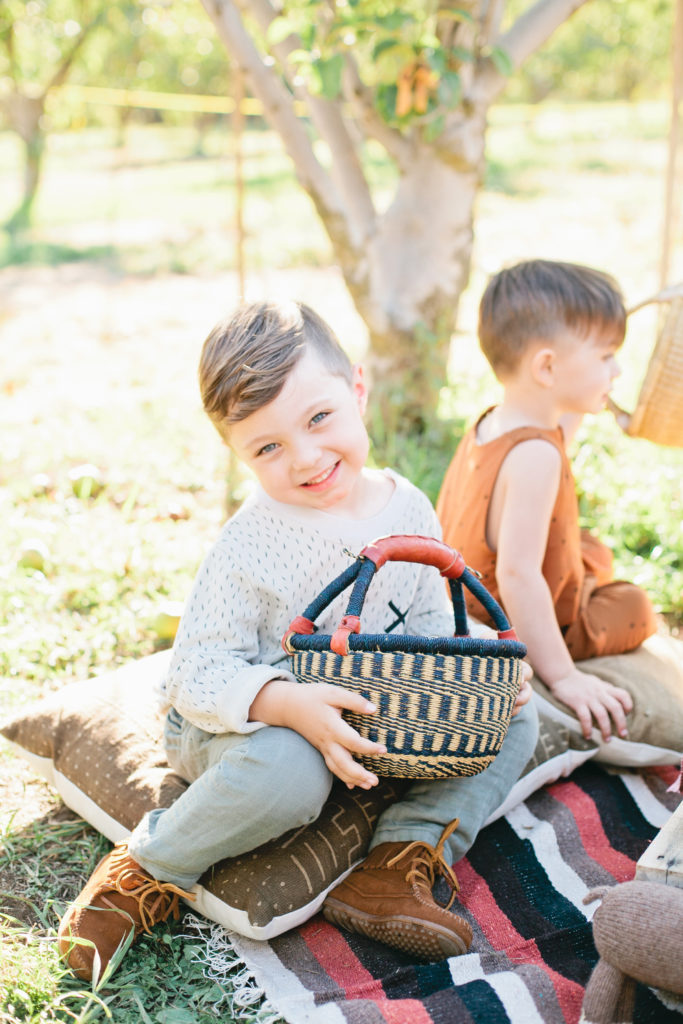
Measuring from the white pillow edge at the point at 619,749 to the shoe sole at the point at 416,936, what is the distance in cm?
63

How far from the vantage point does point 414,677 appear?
4.84 ft

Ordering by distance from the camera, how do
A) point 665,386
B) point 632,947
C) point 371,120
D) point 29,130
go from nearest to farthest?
point 632,947
point 665,386
point 371,120
point 29,130

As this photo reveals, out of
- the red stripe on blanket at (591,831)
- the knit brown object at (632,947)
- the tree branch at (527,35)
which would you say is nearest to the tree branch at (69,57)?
the tree branch at (527,35)

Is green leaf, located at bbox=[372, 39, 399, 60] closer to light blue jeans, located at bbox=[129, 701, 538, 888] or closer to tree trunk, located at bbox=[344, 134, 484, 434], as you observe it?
tree trunk, located at bbox=[344, 134, 484, 434]

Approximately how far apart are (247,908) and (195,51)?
65.7 ft

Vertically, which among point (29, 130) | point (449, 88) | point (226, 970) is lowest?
point (226, 970)

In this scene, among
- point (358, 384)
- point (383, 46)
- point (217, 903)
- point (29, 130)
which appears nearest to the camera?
point (217, 903)

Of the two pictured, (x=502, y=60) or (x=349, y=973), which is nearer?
(x=349, y=973)

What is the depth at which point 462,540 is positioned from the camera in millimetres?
2289

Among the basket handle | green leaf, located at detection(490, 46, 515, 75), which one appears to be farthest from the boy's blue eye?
green leaf, located at detection(490, 46, 515, 75)

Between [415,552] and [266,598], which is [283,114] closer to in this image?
[266,598]

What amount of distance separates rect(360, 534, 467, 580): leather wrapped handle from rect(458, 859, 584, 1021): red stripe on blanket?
0.64m

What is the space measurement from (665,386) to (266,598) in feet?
4.52

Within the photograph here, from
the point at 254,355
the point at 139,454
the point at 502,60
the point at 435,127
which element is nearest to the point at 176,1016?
the point at 254,355
